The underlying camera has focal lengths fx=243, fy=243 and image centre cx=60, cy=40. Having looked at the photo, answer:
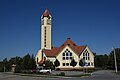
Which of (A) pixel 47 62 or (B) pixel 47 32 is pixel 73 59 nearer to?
(A) pixel 47 62

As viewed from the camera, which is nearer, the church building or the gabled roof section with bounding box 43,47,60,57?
the church building

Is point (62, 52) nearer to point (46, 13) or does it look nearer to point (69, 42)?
point (69, 42)

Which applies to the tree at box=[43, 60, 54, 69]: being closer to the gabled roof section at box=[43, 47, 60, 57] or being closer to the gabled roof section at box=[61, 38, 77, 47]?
the gabled roof section at box=[43, 47, 60, 57]

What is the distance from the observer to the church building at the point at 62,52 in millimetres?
90312

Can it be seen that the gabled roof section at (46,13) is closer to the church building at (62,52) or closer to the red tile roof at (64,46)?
the church building at (62,52)

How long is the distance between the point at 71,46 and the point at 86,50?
613cm

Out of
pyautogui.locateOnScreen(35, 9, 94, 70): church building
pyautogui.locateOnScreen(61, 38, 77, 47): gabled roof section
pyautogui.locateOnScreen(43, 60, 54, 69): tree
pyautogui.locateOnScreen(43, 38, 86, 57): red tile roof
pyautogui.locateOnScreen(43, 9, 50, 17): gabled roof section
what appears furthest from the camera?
pyautogui.locateOnScreen(43, 9, 50, 17): gabled roof section

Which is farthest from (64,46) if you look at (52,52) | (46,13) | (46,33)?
(46,13)

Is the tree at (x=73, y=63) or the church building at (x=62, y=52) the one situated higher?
the church building at (x=62, y=52)

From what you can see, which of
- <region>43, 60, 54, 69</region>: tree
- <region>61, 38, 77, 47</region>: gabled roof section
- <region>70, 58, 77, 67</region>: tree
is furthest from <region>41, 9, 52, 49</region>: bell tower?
<region>70, 58, 77, 67</region>: tree

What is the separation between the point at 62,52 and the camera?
3575 inches

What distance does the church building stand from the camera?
3556 inches

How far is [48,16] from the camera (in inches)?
4013

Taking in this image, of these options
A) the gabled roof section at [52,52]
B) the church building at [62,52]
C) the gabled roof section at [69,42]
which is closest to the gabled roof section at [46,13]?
the church building at [62,52]
